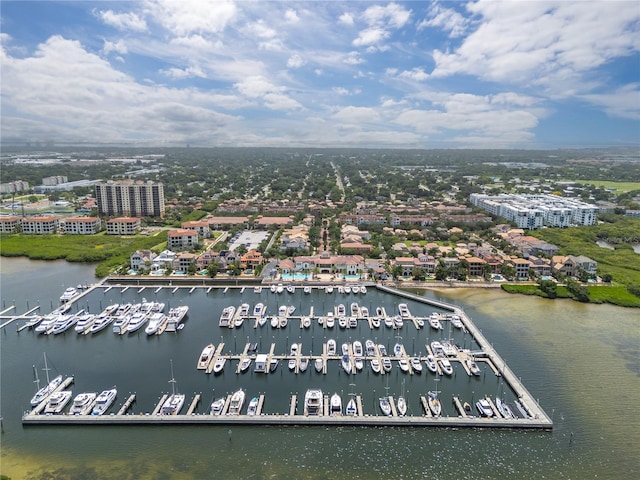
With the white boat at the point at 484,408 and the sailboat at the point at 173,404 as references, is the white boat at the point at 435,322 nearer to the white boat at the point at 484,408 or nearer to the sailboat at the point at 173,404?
the white boat at the point at 484,408

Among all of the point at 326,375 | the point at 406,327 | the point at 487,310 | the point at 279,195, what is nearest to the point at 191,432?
the point at 326,375

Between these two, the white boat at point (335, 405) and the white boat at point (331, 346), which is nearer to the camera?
the white boat at point (335, 405)

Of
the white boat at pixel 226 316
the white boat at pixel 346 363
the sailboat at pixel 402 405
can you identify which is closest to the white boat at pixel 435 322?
the white boat at pixel 346 363

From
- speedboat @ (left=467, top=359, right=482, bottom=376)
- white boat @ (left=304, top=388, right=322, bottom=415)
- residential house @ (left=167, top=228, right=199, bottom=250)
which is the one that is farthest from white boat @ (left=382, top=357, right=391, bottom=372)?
residential house @ (left=167, top=228, right=199, bottom=250)

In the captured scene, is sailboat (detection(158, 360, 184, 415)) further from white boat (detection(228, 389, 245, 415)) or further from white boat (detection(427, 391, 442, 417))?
white boat (detection(427, 391, 442, 417))

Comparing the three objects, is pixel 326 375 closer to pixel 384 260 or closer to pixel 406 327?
pixel 406 327

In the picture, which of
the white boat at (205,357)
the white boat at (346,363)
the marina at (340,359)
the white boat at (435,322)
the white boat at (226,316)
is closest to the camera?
the marina at (340,359)

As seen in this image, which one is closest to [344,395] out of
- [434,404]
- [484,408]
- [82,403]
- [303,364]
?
[303,364]
